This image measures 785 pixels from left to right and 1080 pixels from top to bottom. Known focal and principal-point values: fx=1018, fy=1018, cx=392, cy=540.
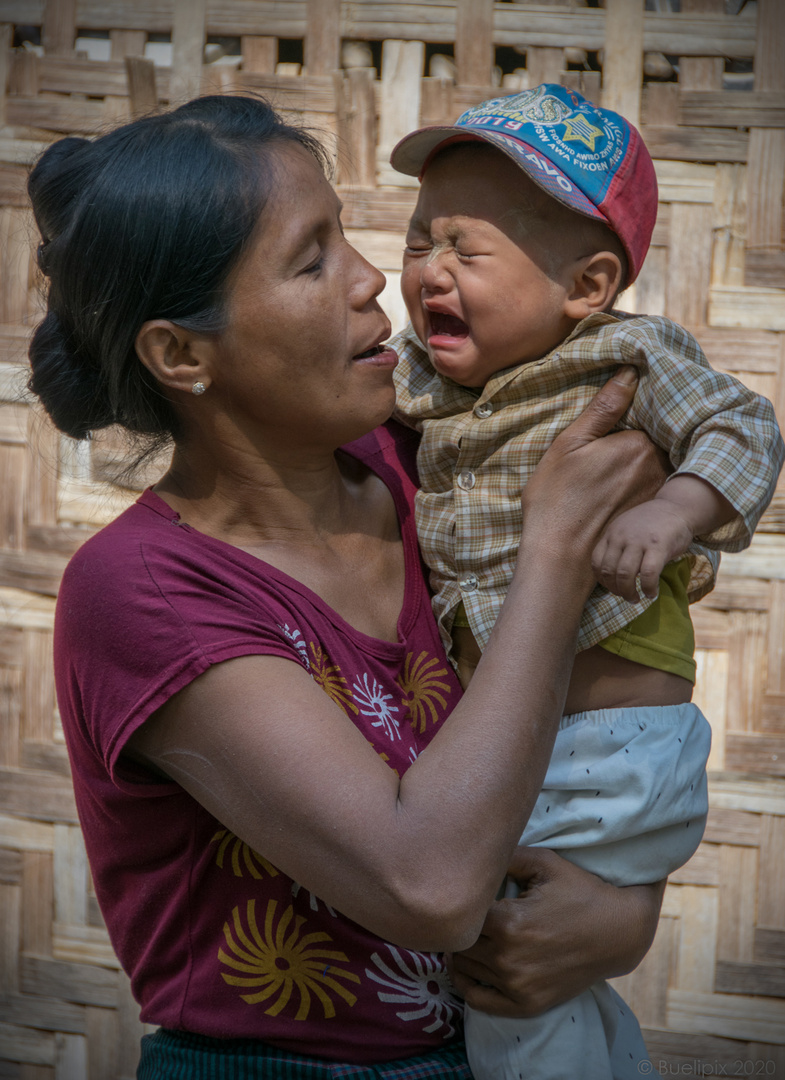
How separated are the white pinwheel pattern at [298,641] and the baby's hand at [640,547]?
40 cm

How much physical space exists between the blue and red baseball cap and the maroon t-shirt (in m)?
0.73

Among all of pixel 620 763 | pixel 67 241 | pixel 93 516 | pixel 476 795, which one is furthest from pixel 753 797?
pixel 67 241

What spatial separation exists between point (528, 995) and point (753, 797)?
4.62ft

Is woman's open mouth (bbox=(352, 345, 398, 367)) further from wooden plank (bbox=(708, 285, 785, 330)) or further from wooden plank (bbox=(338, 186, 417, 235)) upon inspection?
wooden plank (bbox=(708, 285, 785, 330))

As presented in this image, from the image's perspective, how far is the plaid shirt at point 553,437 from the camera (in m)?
1.45

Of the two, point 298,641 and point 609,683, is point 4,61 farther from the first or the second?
point 609,683

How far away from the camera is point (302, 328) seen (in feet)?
4.67

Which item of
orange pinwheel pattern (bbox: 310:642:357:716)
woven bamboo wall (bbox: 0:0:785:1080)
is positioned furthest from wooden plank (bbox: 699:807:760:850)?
orange pinwheel pattern (bbox: 310:642:357:716)

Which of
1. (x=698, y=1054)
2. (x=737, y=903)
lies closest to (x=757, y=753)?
(x=737, y=903)

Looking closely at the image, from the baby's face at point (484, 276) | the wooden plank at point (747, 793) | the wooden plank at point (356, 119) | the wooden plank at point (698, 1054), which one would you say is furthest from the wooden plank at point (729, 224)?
the wooden plank at point (698, 1054)

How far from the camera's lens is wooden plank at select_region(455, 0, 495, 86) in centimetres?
258

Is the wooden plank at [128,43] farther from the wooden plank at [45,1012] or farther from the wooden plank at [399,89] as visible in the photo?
the wooden plank at [45,1012]

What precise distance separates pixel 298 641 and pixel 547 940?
20.7 inches

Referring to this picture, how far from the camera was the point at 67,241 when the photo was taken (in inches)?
56.7
